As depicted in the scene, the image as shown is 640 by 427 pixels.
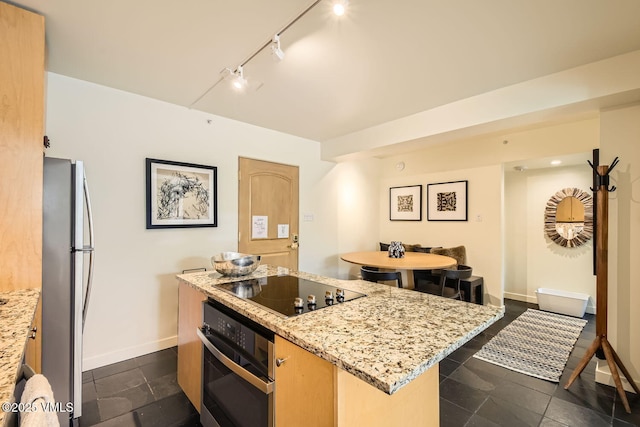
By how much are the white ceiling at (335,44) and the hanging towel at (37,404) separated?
1744 mm

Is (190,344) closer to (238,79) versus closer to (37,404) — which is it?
(37,404)

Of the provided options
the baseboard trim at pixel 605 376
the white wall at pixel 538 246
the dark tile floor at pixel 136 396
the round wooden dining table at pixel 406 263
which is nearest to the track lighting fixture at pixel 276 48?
the round wooden dining table at pixel 406 263

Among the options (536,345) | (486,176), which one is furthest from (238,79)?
(536,345)

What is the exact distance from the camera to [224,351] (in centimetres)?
138

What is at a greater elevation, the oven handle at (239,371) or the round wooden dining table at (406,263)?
the round wooden dining table at (406,263)

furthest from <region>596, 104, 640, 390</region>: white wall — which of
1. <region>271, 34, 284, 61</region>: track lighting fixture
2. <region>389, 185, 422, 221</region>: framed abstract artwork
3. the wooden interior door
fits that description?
the wooden interior door

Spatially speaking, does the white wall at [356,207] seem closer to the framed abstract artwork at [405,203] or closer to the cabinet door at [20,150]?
the framed abstract artwork at [405,203]

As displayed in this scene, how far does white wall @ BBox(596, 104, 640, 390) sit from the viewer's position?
83.4 inches

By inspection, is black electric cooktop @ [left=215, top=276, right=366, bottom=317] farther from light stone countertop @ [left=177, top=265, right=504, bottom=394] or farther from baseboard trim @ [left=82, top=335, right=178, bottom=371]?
baseboard trim @ [left=82, top=335, right=178, bottom=371]

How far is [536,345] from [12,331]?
12.7ft

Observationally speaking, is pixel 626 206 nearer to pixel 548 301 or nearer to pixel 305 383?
pixel 548 301

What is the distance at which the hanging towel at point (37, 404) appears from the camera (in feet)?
1.75

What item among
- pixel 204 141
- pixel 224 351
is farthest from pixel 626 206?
pixel 204 141

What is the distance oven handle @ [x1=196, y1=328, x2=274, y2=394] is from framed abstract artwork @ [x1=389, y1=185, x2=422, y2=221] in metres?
4.06
